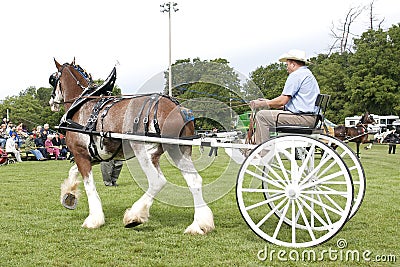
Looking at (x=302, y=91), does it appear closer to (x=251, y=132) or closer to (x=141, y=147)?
(x=251, y=132)

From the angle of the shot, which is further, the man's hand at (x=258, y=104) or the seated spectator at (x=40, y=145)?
the seated spectator at (x=40, y=145)

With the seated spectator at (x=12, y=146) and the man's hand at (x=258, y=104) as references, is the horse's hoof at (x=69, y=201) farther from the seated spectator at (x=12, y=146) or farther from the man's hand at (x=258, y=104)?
the seated spectator at (x=12, y=146)

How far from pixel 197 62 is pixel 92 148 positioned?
1.98 metres

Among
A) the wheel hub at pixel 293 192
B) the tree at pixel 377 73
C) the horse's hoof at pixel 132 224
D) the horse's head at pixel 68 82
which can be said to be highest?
the tree at pixel 377 73

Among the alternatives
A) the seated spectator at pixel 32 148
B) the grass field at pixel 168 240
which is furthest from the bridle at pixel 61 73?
the seated spectator at pixel 32 148

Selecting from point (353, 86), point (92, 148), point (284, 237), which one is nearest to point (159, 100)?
point (92, 148)

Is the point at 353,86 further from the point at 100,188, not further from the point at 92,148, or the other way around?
the point at 92,148

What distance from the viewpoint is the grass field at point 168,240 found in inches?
211

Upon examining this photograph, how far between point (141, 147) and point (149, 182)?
1.60 ft

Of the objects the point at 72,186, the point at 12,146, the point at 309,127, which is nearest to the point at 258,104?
the point at 309,127

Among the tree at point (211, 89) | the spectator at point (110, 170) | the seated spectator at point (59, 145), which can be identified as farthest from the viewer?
the seated spectator at point (59, 145)

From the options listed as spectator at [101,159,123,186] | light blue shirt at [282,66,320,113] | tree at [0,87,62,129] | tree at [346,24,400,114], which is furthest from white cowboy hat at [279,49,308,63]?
tree at [0,87,62,129]

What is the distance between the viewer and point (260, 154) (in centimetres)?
600

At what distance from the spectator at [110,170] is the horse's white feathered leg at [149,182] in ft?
15.3
